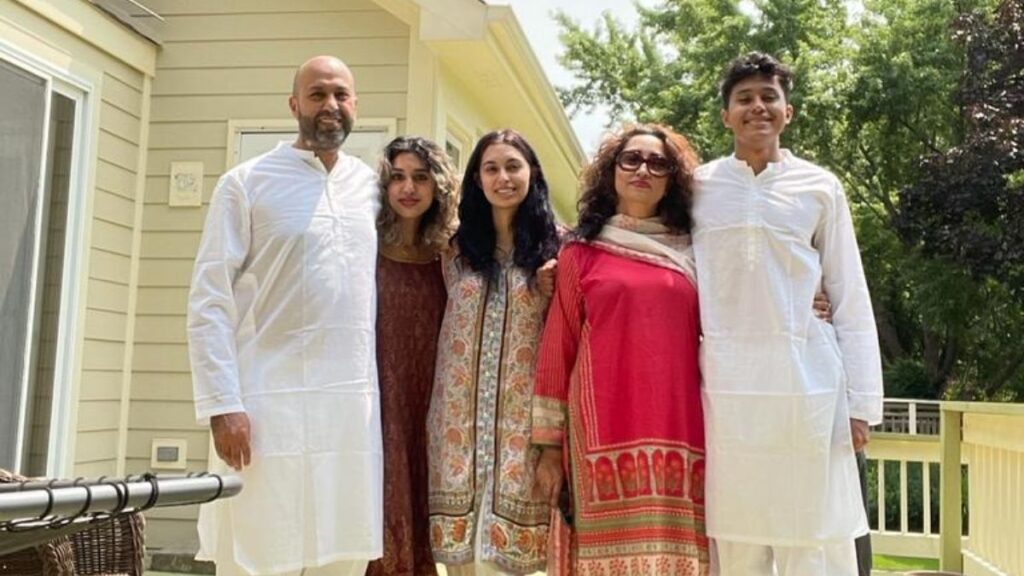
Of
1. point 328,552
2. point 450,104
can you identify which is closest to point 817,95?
point 450,104

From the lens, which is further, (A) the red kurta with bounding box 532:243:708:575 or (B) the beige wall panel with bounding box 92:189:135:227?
(B) the beige wall panel with bounding box 92:189:135:227

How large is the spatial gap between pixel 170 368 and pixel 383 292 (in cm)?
235

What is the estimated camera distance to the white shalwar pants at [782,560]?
7.64 ft

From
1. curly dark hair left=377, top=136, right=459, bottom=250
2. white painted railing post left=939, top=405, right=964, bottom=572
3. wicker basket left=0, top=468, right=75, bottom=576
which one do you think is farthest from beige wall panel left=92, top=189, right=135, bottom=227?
white painted railing post left=939, top=405, right=964, bottom=572

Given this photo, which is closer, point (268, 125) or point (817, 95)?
point (268, 125)

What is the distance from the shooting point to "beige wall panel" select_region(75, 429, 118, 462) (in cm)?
420

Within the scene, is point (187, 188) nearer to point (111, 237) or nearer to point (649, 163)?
point (111, 237)

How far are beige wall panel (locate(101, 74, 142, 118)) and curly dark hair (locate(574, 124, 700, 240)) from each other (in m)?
2.74

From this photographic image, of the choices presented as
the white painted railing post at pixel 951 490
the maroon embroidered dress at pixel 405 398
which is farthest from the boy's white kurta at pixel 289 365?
the white painted railing post at pixel 951 490

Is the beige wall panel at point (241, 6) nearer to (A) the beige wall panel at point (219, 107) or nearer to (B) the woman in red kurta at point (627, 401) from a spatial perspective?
(A) the beige wall panel at point (219, 107)

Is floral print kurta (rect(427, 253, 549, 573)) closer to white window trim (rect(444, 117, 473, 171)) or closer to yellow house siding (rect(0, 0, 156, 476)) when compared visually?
white window trim (rect(444, 117, 473, 171))

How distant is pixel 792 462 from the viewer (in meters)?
2.30

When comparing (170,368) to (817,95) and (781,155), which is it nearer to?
(781,155)

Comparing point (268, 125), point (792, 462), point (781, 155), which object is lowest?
point (792, 462)
